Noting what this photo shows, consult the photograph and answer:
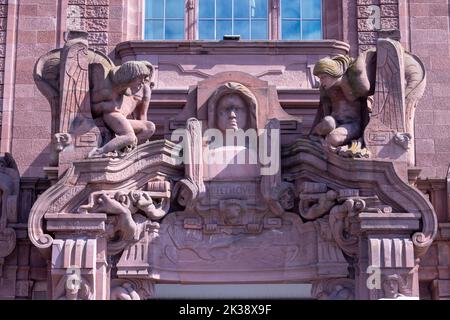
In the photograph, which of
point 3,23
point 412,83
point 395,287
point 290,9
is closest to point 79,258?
point 395,287

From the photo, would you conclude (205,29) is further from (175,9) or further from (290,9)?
(290,9)

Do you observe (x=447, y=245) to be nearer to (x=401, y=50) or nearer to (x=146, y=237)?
(x=401, y=50)

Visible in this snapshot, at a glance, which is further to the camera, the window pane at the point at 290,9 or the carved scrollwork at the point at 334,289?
the window pane at the point at 290,9

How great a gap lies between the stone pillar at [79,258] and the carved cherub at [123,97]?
1557 millimetres

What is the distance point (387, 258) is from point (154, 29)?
8.70 metres

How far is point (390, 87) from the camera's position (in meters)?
22.7

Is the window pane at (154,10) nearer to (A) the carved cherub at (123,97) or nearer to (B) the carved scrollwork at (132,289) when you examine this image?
(A) the carved cherub at (123,97)

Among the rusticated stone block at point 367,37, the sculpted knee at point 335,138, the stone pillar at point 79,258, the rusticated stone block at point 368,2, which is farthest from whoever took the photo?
the rusticated stone block at point 368,2

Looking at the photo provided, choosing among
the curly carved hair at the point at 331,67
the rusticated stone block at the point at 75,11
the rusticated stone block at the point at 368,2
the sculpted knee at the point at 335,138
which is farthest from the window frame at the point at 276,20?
the sculpted knee at the point at 335,138

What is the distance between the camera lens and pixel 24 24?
27812mm

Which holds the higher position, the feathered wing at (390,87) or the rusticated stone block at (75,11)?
the rusticated stone block at (75,11)

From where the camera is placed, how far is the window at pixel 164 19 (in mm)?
28219

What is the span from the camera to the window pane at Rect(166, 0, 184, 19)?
2834cm
